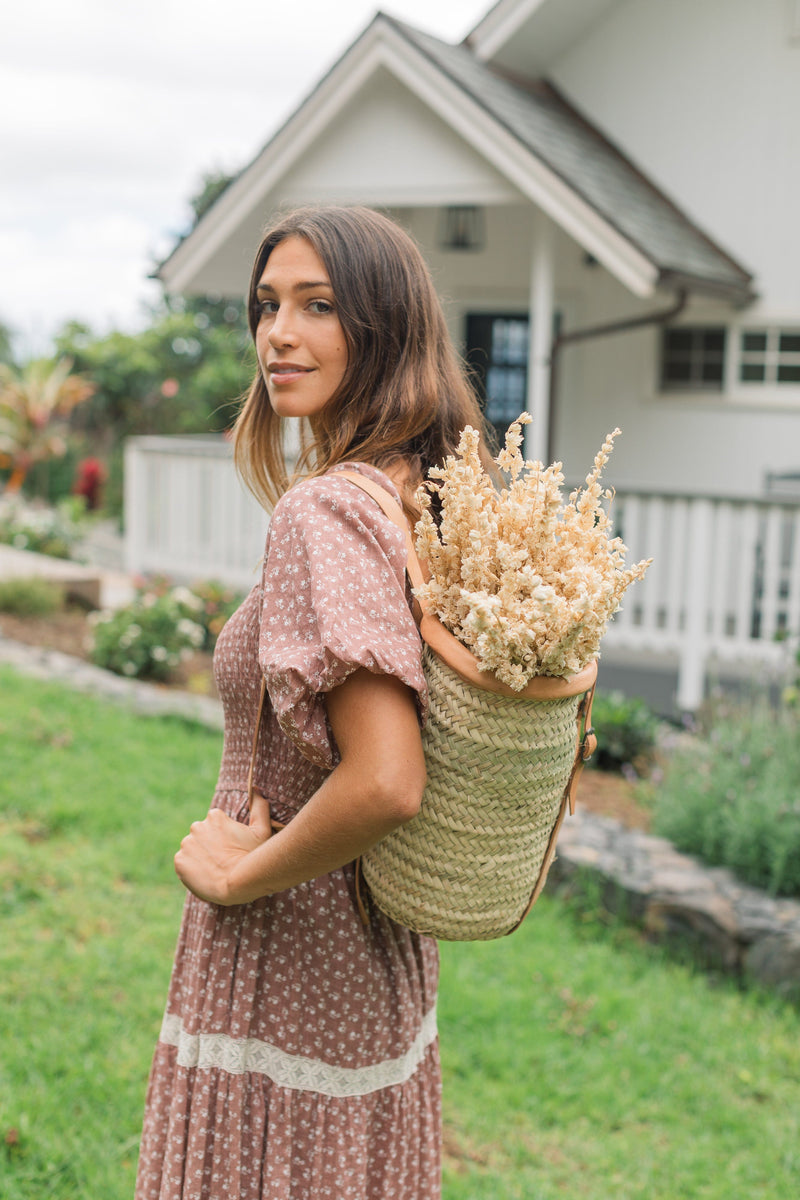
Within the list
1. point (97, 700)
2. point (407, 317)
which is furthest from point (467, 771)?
point (97, 700)

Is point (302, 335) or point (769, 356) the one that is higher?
point (769, 356)

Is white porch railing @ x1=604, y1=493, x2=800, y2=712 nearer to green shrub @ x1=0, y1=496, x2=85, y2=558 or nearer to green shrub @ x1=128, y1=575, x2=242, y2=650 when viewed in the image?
green shrub @ x1=128, y1=575, x2=242, y2=650

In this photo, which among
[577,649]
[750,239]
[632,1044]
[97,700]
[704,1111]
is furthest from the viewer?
[750,239]

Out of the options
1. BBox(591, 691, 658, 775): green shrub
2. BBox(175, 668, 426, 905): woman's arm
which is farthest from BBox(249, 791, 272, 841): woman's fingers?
BBox(591, 691, 658, 775): green shrub

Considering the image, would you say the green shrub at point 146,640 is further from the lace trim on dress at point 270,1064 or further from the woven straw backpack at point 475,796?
the woven straw backpack at point 475,796

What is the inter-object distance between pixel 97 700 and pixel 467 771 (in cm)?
581

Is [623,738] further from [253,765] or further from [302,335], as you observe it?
[302,335]

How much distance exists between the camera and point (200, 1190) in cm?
164

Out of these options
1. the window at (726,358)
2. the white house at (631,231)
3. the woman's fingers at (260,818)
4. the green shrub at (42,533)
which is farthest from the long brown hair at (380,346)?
the green shrub at (42,533)

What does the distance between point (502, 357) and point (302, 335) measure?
30.2 ft

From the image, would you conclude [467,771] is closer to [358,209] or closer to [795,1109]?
[358,209]

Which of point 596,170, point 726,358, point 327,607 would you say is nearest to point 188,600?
point 596,170

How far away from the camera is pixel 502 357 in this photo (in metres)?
10.5

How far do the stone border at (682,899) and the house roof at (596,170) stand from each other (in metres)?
3.91
